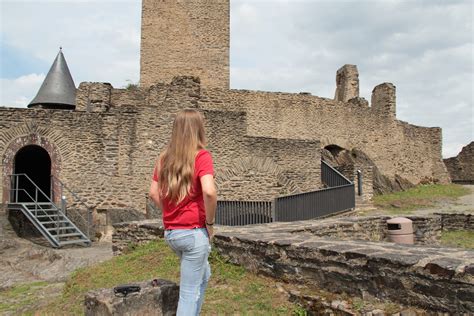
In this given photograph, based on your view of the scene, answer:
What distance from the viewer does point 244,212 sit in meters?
11.4

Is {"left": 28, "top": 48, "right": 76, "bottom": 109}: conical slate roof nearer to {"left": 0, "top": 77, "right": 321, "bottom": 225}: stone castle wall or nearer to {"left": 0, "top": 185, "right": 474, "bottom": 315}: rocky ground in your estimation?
{"left": 0, "top": 77, "right": 321, "bottom": 225}: stone castle wall

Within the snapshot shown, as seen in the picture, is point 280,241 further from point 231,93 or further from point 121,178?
point 231,93

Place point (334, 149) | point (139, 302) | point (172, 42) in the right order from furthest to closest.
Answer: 1. point (334, 149)
2. point (172, 42)
3. point (139, 302)

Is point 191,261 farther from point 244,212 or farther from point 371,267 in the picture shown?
point 244,212

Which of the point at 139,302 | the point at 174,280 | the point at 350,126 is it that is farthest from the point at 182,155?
the point at 350,126

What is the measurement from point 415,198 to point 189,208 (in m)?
18.2

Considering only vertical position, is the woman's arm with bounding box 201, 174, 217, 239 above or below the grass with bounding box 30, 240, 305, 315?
above

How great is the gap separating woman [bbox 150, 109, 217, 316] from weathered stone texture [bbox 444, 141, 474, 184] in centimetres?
3213

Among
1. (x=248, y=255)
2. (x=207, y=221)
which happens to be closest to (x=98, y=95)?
(x=248, y=255)

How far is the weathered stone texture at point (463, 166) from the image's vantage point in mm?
30766

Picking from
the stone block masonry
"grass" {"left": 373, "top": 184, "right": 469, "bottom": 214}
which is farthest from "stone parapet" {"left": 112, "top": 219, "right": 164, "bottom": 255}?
"grass" {"left": 373, "top": 184, "right": 469, "bottom": 214}

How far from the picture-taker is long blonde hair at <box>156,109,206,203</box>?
3186 mm

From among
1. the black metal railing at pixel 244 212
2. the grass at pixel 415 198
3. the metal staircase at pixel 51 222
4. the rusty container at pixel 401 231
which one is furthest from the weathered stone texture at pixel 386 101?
the metal staircase at pixel 51 222

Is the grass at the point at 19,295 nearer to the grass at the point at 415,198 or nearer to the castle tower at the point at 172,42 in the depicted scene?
the grass at the point at 415,198
